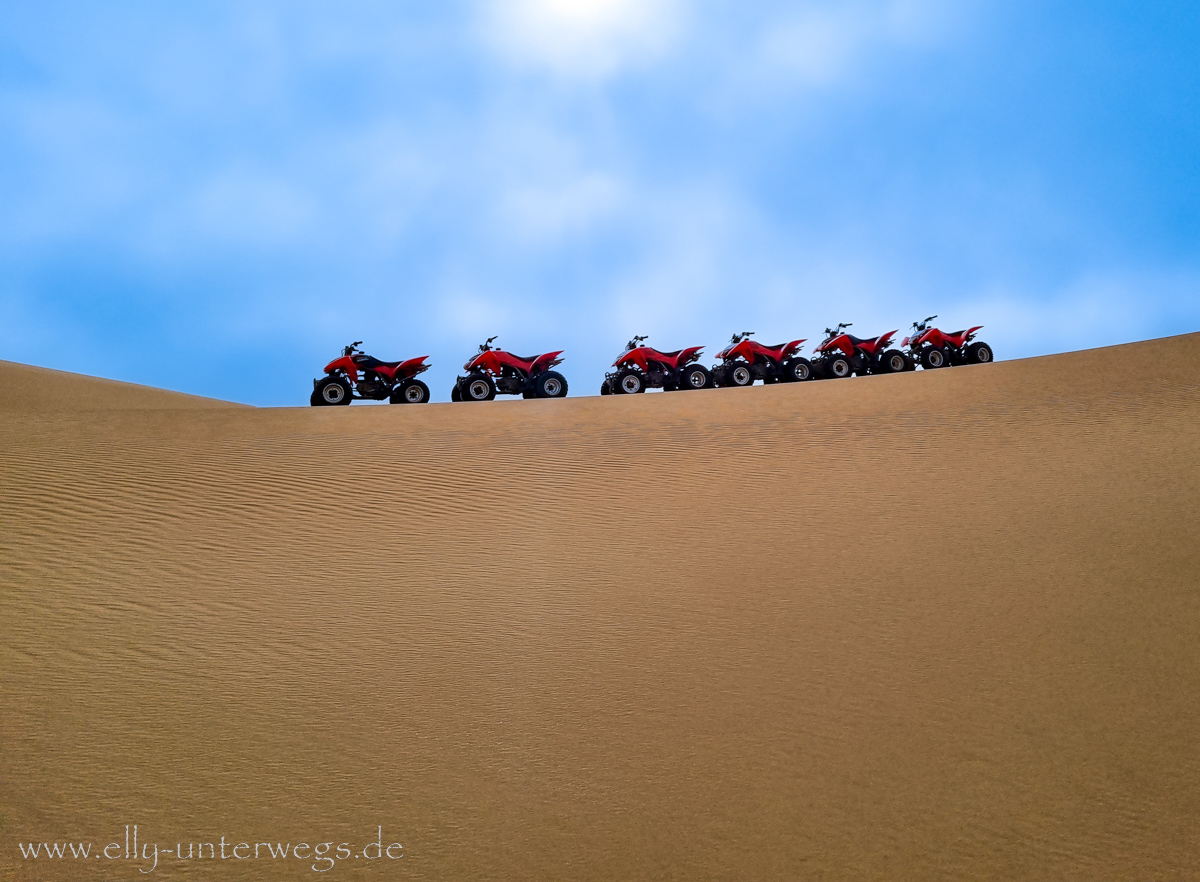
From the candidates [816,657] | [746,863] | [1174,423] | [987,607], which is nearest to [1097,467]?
[1174,423]

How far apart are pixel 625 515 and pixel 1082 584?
4.43m

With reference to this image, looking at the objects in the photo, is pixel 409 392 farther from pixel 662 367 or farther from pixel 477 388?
pixel 662 367

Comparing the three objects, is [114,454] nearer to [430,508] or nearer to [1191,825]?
[430,508]

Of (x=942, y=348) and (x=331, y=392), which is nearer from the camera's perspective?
(x=331, y=392)

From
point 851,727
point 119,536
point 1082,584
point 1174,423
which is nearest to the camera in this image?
point 851,727

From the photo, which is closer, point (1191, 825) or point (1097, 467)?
point (1191, 825)

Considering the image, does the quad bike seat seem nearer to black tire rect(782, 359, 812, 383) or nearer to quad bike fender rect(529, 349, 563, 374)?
quad bike fender rect(529, 349, 563, 374)

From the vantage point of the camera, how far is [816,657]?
5.12 m

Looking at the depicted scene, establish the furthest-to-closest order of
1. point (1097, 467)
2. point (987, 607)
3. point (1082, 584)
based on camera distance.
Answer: point (1097, 467) < point (1082, 584) < point (987, 607)

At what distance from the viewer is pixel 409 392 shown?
17781 mm

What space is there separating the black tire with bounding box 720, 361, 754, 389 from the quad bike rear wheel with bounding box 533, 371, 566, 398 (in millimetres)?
4690

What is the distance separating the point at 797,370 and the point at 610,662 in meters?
17.7

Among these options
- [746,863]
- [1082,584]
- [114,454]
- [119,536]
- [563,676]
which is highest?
[114,454]

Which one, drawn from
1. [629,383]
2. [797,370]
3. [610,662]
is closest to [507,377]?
[629,383]
